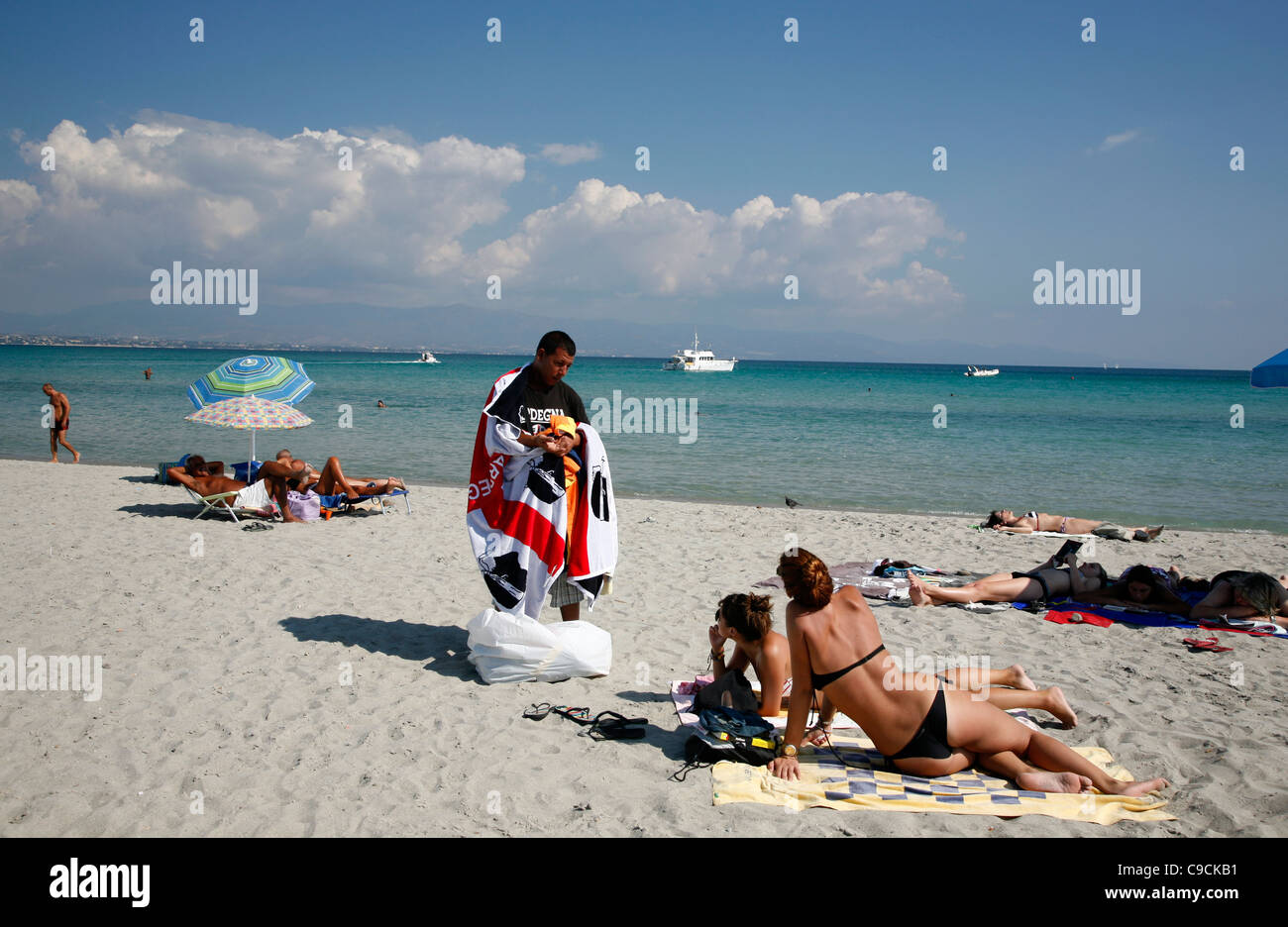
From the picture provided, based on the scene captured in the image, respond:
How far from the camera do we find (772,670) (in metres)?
4.54

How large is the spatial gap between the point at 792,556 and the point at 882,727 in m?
0.97

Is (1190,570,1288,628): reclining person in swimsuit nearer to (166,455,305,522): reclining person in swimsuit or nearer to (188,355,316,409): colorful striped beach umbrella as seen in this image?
(166,455,305,522): reclining person in swimsuit

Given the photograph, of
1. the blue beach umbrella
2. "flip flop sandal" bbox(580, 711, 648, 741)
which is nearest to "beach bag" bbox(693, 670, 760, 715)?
"flip flop sandal" bbox(580, 711, 648, 741)

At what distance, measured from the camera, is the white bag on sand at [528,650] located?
16.4ft

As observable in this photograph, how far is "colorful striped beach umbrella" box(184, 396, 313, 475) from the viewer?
10094mm

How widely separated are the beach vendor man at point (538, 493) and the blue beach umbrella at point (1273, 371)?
641 cm

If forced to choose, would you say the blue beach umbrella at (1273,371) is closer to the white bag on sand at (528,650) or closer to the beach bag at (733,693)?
the beach bag at (733,693)

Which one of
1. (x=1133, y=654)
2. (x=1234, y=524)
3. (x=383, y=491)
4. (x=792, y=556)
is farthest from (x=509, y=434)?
(x=1234, y=524)

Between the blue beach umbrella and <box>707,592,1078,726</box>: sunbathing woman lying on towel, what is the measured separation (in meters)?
4.77

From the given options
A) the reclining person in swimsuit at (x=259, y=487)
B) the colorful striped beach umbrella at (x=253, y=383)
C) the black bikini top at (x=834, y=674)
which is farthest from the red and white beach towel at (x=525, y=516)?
the colorful striped beach umbrella at (x=253, y=383)

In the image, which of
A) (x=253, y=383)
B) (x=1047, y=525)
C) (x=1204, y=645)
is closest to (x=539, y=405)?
(x=1204, y=645)

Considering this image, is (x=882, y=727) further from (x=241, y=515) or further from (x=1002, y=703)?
(x=241, y=515)

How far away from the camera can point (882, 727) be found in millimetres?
3824

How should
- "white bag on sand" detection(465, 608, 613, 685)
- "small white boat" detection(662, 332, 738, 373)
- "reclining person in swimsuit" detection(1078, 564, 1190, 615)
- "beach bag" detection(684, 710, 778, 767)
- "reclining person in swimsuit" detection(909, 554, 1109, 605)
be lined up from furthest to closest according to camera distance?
"small white boat" detection(662, 332, 738, 373) < "reclining person in swimsuit" detection(909, 554, 1109, 605) < "reclining person in swimsuit" detection(1078, 564, 1190, 615) < "white bag on sand" detection(465, 608, 613, 685) < "beach bag" detection(684, 710, 778, 767)
